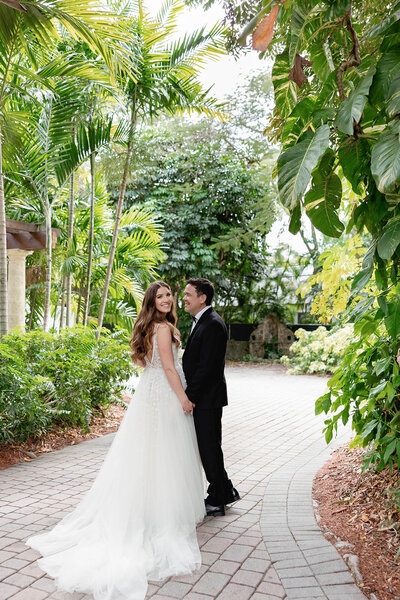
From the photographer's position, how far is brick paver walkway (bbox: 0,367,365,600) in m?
2.96

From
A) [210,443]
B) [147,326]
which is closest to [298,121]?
[147,326]

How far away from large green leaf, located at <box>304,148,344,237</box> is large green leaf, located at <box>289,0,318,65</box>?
0.59 m

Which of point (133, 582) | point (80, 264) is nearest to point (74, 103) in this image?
point (80, 264)

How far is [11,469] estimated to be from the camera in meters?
5.41

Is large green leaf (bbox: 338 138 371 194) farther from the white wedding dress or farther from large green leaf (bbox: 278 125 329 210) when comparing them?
the white wedding dress

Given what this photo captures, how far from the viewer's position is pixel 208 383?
4.11 metres

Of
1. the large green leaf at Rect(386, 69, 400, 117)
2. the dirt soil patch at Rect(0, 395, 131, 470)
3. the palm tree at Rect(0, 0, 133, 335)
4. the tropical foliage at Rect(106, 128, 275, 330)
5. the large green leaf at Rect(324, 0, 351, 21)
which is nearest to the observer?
the large green leaf at Rect(386, 69, 400, 117)

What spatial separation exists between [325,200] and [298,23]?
0.90 m

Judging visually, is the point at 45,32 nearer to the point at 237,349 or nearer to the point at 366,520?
the point at 366,520

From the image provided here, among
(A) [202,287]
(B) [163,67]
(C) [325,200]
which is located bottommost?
(A) [202,287]

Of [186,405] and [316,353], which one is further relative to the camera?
[316,353]

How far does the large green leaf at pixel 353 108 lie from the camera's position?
7.09ft

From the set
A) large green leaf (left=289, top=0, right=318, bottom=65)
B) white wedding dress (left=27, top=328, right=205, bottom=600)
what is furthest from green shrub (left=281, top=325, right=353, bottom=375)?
large green leaf (left=289, top=0, right=318, bottom=65)

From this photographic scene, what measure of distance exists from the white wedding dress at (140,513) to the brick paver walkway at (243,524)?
0.11 metres
